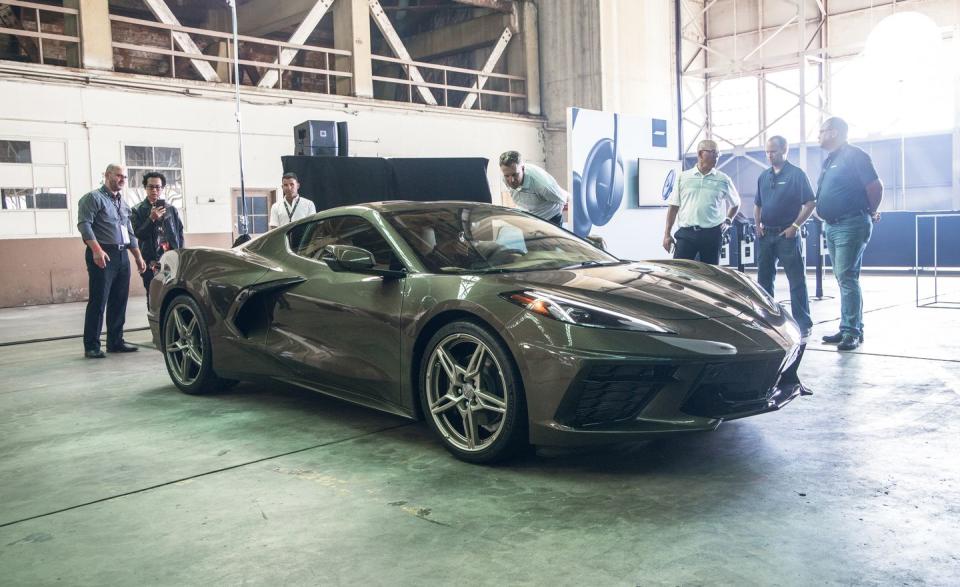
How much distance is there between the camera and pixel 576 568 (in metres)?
2.43

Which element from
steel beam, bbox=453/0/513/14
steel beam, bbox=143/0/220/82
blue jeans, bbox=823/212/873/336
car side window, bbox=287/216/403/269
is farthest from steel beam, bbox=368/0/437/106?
car side window, bbox=287/216/403/269

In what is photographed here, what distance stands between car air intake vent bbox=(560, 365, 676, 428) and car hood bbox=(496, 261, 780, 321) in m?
0.28

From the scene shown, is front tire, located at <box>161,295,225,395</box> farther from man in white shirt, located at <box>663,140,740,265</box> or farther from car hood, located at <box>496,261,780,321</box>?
man in white shirt, located at <box>663,140,740,265</box>

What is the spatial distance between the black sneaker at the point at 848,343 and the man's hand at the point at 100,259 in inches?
229

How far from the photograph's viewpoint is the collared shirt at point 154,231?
7.96 metres

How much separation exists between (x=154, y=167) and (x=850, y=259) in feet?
39.7

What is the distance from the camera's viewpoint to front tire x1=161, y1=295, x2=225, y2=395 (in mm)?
4961

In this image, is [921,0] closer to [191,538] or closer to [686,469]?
[686,469]

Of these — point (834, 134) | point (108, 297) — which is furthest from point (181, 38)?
point (834, 134)

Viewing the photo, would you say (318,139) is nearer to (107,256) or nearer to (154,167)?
(107,256)

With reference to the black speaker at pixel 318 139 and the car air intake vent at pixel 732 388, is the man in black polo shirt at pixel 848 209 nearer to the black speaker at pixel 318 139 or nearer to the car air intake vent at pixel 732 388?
the car air intake vent at pixel 732 388

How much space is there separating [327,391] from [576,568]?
6.71ft

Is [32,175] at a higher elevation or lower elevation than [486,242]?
higher

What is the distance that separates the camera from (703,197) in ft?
22.9
